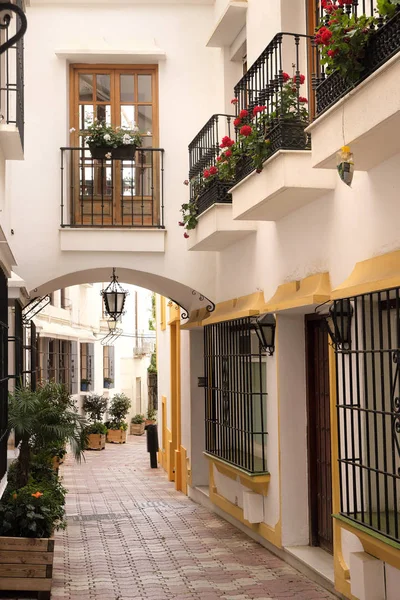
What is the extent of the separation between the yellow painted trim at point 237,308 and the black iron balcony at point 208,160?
121 centimetres

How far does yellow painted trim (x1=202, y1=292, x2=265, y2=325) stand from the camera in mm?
10328

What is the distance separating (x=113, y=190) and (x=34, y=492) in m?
5.68

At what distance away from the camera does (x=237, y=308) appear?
11391 mm

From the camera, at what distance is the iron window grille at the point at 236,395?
34.2ft

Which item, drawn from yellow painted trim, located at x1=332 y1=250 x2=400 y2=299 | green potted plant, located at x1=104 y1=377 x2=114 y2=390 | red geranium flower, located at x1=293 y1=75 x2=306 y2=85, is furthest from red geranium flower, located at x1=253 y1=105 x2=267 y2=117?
green potted plant, located at x1=104 y1=377 x2=114 y2=390

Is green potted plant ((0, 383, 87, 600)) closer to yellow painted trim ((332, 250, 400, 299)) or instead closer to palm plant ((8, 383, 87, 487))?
palm plant ((8, 383, 87, 487))

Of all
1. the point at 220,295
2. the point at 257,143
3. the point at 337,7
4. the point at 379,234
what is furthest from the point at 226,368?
the point at 337,7

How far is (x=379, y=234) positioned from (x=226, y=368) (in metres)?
5.11

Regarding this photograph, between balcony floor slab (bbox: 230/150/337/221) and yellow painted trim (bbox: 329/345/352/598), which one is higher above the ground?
balcony floor slab (bbox: 230/150/337/221)

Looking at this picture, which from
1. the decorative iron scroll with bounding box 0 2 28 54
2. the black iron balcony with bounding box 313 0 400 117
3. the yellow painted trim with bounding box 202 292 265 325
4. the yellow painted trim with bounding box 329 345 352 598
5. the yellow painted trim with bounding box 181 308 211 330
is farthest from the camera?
the yellow painted trim with bounding box 181 308 211 330

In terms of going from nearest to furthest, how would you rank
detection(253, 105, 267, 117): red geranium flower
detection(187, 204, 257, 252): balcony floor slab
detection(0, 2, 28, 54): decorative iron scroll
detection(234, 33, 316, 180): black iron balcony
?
1. detection(0, 2, 28, 54): decorative iron scroll
2. detection(234, 33, 316, 180): black iron balcony
3. detection(253, 105, 267, 117): red geranium flower
4. detection(187, 204, 257, 252): balcony floor slab

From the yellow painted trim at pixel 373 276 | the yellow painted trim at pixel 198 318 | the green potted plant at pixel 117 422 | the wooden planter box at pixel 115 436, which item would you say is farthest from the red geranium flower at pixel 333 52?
the wooden planter box at pixel 115 436

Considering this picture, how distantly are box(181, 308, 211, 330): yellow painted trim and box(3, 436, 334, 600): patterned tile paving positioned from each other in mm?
→ 2710

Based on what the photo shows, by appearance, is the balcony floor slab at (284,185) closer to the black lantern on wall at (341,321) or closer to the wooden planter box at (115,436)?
the black lantern on wall at (341,321)
